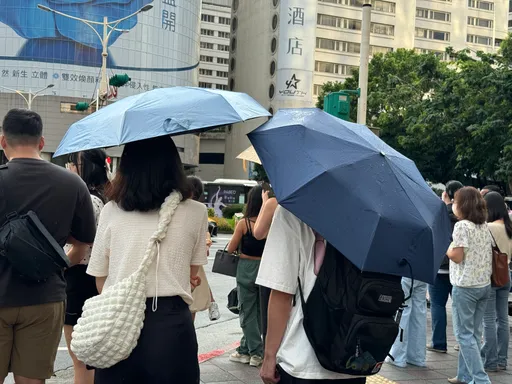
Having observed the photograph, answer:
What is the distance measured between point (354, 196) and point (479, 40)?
91.8 m

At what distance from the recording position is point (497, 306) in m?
7.12

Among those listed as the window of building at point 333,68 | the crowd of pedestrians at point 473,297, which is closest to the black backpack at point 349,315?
the crowd of pedestrians at point 473,297

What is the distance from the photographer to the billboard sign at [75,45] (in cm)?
6506

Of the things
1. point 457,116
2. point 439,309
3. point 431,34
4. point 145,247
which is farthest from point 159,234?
point 431,34

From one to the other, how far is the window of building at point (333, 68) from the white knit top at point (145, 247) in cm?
8019

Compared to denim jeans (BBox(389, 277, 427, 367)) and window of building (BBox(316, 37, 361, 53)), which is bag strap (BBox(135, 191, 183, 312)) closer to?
denim jeans (BBox(389, 277, 427, 367))

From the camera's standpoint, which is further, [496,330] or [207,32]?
[207,32]

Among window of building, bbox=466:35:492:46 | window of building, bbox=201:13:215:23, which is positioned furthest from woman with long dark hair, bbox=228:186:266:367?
window of building, bbox=201:13:215:23

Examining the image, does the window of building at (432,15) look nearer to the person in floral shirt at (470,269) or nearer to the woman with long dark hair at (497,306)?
the woman with long dark hair at (497,306)

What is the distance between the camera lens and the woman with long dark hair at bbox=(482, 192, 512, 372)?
6535 millimetres

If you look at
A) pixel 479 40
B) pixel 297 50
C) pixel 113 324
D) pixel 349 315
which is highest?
pixel 479 40

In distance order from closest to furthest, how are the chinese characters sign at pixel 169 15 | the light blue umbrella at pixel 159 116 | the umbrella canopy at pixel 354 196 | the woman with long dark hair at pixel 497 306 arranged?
1. the umbrella canopy at pixel 354 196
2. the light blue umbrella at pixel 159 116
3. the woman with long dark hair at pixel 497 306
4. the chinese characters sign at pixel 169 15

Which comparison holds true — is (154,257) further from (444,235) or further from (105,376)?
(444,235)

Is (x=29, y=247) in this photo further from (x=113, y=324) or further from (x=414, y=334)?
(x=414, y=334)
